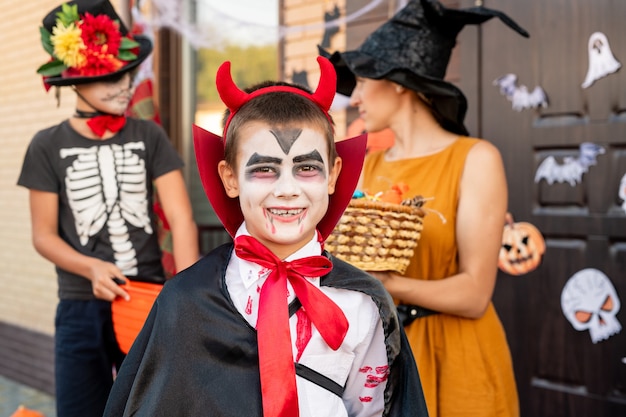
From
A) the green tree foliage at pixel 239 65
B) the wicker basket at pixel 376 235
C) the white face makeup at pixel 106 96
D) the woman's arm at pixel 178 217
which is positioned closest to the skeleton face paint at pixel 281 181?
the wicker basket at pixel 376 235

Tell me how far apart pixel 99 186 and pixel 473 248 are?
162 cm

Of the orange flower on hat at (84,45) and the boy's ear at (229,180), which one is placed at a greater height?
the orange flower on hat at (84,45)

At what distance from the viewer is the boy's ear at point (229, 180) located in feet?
6.20

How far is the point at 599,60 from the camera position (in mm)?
3643

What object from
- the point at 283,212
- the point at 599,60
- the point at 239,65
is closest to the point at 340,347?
the point at 283,212

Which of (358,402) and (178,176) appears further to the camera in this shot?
(178,176)

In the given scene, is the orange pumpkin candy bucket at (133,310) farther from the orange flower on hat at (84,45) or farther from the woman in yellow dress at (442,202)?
the orange flower on hat at (84,45)

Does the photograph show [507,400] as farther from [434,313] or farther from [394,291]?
[394,291]

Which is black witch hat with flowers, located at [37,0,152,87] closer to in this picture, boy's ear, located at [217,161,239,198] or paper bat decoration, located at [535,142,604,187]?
boy's ear, located at [217,161,239,198]

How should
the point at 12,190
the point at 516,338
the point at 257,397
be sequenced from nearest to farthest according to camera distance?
the point at 257,397
the point at 516,338
the point at 12,190

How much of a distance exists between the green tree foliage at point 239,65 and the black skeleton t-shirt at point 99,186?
2118 millimetres

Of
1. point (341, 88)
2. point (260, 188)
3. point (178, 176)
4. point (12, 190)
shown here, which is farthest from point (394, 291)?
point (12, 190)

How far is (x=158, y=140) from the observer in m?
3.17

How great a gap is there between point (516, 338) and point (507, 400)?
159 cm
